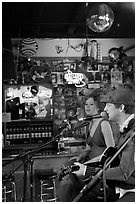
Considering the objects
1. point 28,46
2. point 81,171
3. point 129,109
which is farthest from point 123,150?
point 28,46

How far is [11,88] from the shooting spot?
5.25 meters

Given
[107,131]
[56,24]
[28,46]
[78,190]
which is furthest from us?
[56,24]

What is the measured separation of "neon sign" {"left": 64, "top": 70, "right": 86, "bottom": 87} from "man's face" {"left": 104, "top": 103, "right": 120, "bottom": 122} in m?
3.50

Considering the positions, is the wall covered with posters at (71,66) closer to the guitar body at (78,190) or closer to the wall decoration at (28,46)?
the wall decoration at (28,46)

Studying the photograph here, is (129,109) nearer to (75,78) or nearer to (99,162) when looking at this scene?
(99,162)

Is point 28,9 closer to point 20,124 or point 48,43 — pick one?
point 48,43

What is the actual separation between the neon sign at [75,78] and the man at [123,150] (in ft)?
11.4

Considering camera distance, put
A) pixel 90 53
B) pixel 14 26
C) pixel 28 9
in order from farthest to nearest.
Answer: pixel 90 53, pixel 14 26, pixel 28 9

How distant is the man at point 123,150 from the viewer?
1.60 meters

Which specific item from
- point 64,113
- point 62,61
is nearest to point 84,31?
point 62,61

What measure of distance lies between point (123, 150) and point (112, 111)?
18.1 inches

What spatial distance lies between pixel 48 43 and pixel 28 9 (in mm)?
1102

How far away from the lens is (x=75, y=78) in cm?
549

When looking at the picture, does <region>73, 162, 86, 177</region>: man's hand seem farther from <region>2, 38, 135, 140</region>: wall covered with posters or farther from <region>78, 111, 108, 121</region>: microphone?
<region>2, 38, 135, 140</region>: wall covered with posters
